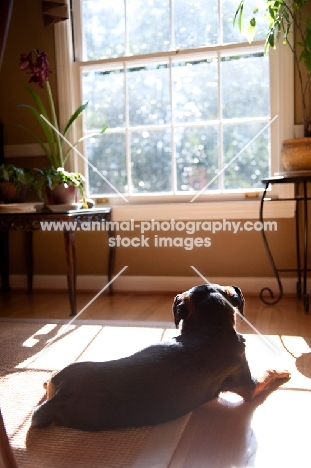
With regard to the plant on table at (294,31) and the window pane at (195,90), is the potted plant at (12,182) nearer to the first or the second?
the window pane at (195,90)

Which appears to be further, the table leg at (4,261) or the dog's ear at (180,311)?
the table leg at (4,261)

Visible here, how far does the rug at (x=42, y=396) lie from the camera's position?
42.3 inches

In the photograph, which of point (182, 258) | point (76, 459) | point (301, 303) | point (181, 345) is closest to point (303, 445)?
point (181, 345)

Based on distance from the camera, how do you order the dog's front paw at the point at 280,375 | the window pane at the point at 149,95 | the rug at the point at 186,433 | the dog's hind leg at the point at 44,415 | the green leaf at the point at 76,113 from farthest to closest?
1. the window pane at the point at 149,95
2. the green leaf at the point at 76,113
3. the dog's front paw at the point at 280,375
4. the dog's hind leg at the point at 44,415
5. the rug at the point at 186,433

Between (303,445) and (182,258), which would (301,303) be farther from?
(303,445)

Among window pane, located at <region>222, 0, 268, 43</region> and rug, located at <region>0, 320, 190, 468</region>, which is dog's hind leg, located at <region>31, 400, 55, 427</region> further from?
window pane, located at <region>222, 0, 268, 43</region>

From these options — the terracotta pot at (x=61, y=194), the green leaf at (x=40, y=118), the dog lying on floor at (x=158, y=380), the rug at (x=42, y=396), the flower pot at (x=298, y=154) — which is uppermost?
the green leaf at (x=40, y=118)

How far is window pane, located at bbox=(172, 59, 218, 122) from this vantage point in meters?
2.86

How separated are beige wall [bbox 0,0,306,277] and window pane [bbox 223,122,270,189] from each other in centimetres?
30

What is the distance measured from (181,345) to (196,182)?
181cm

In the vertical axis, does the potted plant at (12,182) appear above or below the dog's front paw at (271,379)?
above

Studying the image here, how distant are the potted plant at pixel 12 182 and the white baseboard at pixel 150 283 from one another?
0.62m

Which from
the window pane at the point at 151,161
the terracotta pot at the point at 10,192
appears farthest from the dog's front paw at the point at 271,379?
the terracotta pot at the point at 10,192

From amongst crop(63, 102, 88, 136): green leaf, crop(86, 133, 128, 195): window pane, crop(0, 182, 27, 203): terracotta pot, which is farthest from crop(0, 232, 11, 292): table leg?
crop(63, 102, 88, 136): green leaf
